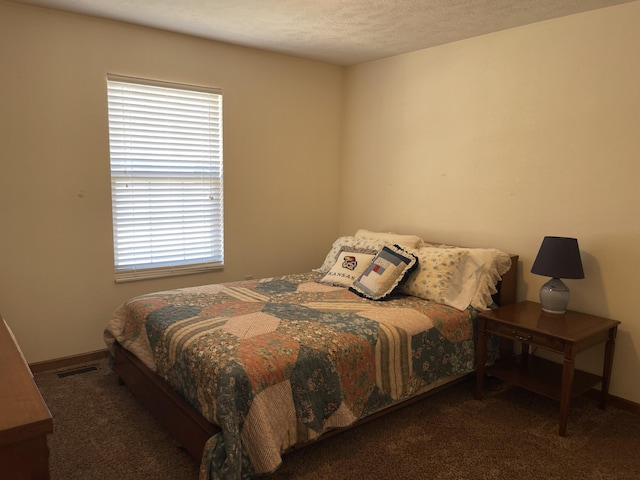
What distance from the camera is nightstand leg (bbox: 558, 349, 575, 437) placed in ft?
8.07

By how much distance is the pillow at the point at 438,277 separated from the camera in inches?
120

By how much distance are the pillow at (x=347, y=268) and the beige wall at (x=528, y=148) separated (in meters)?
0.75

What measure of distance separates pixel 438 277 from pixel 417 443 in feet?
3.58

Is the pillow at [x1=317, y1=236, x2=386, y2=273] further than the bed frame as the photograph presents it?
Yes

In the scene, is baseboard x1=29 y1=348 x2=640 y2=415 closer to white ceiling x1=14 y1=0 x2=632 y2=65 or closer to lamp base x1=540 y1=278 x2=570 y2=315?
→ lamp base x1=540 y1=278 x2=570 y2=315

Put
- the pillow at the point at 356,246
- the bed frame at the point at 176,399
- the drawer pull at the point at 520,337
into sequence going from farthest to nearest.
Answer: the pillow at the point at 356,246
the drawer pull at the point at 520,337
the bed frame at the point at 176,399

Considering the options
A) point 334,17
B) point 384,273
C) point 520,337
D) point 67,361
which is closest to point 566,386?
point 520,337

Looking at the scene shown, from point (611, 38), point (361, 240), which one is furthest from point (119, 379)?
point (611, 38)

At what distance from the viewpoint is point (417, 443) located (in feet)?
7.98

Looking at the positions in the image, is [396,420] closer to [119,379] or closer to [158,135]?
[119,379]

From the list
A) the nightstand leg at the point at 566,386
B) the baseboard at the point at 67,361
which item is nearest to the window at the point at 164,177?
the baseboard at the point at 67,361

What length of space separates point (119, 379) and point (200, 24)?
2514 millimetres

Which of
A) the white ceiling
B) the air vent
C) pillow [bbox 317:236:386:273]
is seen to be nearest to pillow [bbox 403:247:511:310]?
pillow [bbox 317:236:386:273]

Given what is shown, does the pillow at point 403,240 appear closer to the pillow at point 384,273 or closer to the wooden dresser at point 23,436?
the pillow at point 384,273
